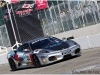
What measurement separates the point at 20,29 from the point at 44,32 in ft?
10.9

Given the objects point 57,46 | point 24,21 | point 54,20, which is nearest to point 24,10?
point 24,21

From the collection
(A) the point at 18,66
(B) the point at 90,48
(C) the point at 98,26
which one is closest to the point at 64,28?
(C) the point at 98,26

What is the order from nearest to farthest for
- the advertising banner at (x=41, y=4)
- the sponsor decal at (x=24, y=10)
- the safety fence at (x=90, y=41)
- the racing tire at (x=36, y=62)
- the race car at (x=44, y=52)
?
the race car at (x=44, y=52), the racing tire at (x=36, y=62), the safety fence at (x=90, y=41), the advertising banner at (x=41, y=4), the sponsor decal at (x=24, y=10)

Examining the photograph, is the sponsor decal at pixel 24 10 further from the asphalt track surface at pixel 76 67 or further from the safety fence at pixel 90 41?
the asphalt track surface at pixel 76 67

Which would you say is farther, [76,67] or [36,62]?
[36,62]

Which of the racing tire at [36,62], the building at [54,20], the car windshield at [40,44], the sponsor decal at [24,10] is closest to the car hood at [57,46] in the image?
the car windshield at [40,44]

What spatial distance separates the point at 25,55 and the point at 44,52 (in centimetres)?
135

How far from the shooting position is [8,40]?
31.8 meters

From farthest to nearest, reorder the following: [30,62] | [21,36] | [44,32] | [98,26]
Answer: [21,36]
[44,32]
[98,26]
[30,62]

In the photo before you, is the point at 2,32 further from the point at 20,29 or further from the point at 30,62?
the point at 30,62

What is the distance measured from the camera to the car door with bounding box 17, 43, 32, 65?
13811 millimetres

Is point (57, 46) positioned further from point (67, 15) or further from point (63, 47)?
point (67, 15)

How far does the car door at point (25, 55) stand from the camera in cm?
1381

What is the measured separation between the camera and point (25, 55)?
14125mm
